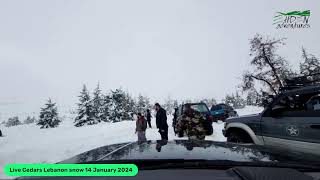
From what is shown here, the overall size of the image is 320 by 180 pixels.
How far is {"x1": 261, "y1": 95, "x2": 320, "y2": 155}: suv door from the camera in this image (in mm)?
5133

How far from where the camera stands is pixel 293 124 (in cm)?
557

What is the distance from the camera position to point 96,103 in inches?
2228

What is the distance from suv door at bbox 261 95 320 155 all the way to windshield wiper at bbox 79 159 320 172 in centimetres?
287

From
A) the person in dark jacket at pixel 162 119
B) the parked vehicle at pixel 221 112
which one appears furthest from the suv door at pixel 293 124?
the parked vehicle at pixel 221 112

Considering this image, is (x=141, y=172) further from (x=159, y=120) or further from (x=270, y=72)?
(x=270, y=72)

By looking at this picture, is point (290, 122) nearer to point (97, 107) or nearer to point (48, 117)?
point (97, 107)

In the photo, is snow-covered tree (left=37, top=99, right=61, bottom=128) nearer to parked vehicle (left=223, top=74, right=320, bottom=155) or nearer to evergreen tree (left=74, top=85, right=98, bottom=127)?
evergreen tree (left=74, top=85, right=98, bottom=127)

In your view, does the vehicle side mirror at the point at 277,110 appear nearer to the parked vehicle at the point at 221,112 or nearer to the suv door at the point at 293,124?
the suv door at the point at 293,124

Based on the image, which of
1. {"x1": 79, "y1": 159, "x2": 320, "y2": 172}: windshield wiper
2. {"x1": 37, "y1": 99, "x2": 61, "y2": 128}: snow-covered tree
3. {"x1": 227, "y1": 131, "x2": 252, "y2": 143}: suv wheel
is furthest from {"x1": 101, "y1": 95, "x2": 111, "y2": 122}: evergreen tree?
{"x1": 79, "y1": 159, "x2": 320, "y2": 172}: windshield wiper

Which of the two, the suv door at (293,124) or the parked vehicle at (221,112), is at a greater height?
the suv door at (293,124)

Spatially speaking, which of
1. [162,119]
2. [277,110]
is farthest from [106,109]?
[277,110]

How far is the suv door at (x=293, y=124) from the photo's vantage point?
5133mm

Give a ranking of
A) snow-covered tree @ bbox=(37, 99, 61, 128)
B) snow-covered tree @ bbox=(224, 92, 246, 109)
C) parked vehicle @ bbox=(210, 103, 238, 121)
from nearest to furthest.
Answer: parked vehicle @ bbox=(210, 103, 238, 121)
snow-covered tree @ bbox=(37, 99, 61, 128)
snow-covered tree @ bbox=(224, 92, 246, 109)

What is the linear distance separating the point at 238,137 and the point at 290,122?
5.72 feet
